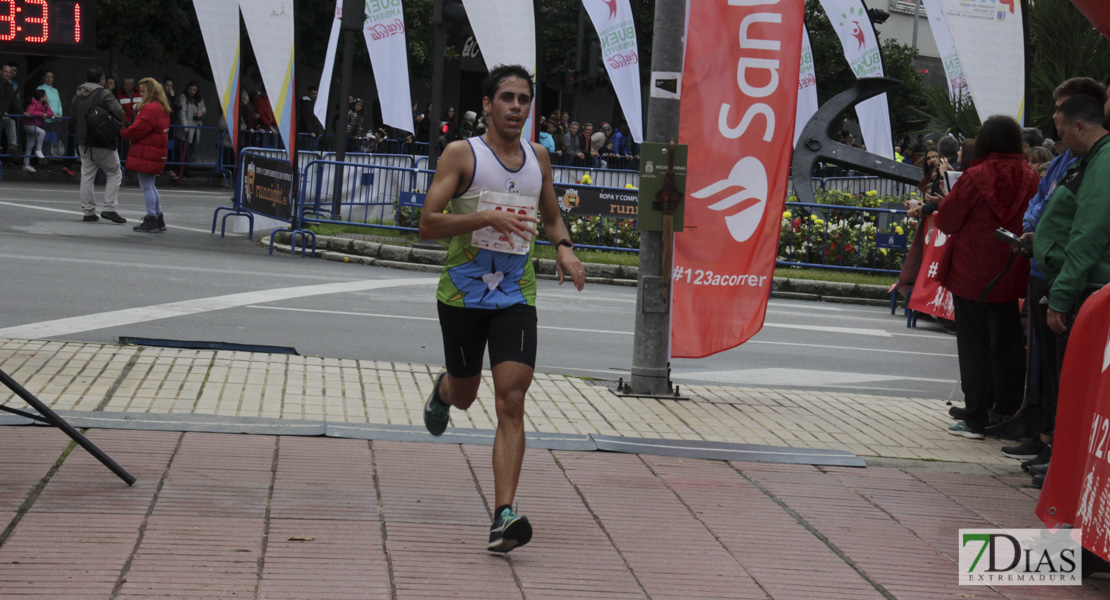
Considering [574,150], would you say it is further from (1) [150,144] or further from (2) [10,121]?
(1) [150,144]

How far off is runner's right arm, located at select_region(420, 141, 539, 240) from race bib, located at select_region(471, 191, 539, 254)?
3cm

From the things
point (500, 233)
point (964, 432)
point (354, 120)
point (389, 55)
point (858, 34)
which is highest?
point (858, 34)

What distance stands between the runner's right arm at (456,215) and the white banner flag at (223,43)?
12.2m

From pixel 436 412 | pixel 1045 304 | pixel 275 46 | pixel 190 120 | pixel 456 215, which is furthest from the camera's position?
pixel 190 120

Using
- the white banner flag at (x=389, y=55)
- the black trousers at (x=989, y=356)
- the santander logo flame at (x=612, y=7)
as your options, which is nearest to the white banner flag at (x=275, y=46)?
the white banner flag at (x=389, y=55)

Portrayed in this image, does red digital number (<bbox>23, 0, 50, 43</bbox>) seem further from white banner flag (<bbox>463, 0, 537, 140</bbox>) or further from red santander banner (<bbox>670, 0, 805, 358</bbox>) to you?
white banner flag (<bbox>463, 0, 537, 140</bbox>)

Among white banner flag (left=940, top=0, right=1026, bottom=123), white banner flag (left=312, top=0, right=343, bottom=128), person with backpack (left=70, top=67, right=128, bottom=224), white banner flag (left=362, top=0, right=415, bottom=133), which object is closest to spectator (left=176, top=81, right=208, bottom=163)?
white banner flag (left=312, top=0, right=343, bottom=128)

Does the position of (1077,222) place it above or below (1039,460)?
above

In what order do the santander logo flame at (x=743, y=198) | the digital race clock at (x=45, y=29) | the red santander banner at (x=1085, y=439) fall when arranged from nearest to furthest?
the red santander banner at (x=1085, y=439)
the digital race clock at (x=45, y=29)
the santander logo flame at (x=743, y=198)

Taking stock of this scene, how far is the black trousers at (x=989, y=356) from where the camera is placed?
7328 millimetres

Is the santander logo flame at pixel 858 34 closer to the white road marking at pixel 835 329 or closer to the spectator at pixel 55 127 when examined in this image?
the white road marking at pixel 835 329

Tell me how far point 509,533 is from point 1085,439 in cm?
217

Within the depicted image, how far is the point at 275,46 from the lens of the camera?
1583 centimetres

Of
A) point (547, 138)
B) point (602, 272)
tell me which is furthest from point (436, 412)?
point (547, 138)
